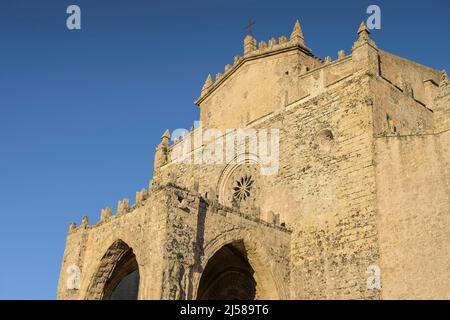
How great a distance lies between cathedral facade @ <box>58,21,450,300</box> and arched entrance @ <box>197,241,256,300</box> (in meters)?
0.05

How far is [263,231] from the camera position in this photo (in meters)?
18.2

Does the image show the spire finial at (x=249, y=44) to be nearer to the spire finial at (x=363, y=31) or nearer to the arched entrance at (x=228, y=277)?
the spire finial at (x=363, y=31)

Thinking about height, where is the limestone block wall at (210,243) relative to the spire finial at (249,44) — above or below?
below

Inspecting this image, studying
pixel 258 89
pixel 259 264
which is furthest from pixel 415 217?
pixel 258 89

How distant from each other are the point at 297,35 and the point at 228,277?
1036 cm

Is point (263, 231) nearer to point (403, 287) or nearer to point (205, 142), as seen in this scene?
point (403, 287)

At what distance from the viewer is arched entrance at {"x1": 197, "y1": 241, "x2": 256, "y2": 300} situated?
1961 cm

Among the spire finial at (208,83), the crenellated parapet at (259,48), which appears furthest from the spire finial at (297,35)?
the spire finial at (208,83)

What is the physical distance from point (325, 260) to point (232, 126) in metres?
8.28

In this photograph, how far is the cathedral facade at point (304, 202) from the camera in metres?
15.3

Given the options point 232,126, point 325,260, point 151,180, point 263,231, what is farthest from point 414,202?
point 151,180

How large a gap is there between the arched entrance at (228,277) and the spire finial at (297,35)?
925 cm

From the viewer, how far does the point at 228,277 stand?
814 inches
